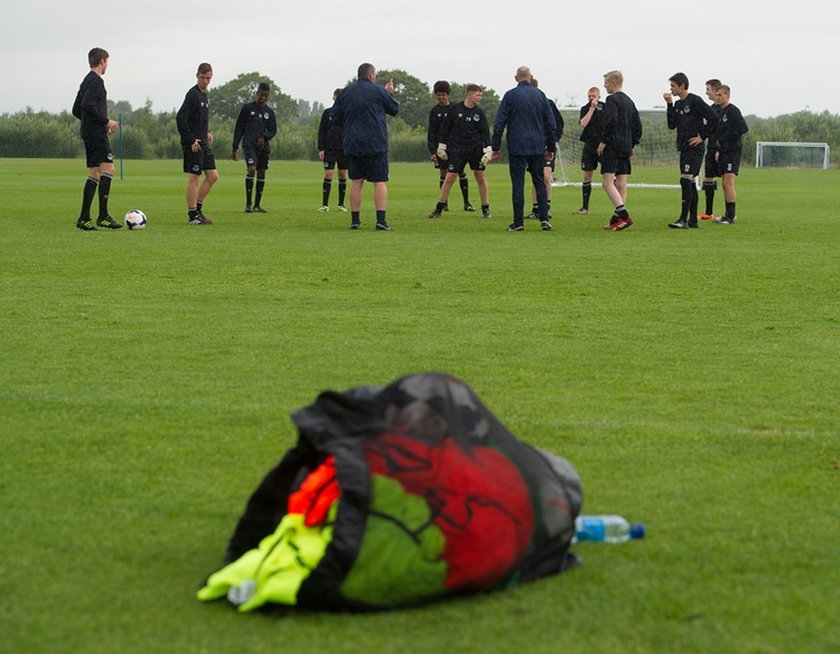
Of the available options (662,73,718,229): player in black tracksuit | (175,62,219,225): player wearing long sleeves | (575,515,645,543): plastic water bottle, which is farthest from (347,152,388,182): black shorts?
(575,515,645,543): plastic water bottle

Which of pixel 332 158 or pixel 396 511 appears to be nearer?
pixel 396 511

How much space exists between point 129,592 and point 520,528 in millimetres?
1174

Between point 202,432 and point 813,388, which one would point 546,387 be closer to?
point 813,388

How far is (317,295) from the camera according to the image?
10586mm

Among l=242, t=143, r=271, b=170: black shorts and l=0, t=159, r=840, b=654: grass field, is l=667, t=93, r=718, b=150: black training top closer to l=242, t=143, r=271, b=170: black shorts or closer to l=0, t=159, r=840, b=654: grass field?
l=0, t=159, r=840, b=654: grass field

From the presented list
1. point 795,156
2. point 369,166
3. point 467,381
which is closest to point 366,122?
point 369,166

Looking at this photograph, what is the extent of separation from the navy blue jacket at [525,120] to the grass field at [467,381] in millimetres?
2897

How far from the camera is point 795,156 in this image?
71.7 meters

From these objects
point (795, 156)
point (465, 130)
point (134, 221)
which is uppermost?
point (465, 130)

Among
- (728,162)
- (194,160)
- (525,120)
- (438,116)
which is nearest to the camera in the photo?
(525,120)

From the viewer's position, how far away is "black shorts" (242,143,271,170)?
70.3 feet

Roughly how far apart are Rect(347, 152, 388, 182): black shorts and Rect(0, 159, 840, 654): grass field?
102 inches

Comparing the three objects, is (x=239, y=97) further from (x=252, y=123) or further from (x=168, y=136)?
(x=252, y=123)

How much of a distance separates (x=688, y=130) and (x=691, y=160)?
437 millimetres
